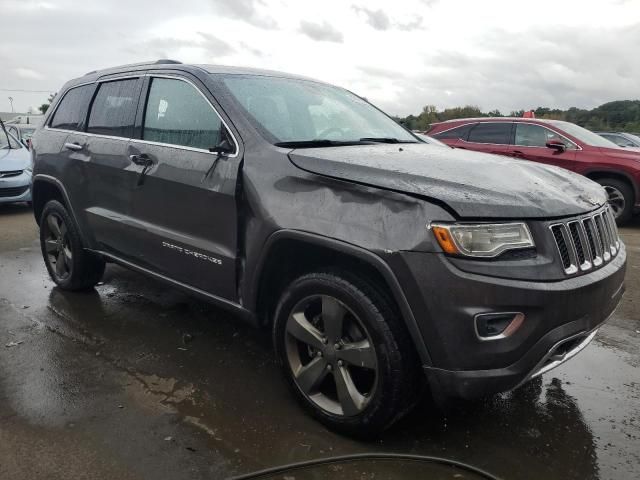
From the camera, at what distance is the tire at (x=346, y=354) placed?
7.75ft

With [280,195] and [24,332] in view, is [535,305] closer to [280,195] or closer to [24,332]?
[280,195]

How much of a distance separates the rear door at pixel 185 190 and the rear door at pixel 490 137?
6.48 metres

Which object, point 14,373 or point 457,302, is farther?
point 14,373

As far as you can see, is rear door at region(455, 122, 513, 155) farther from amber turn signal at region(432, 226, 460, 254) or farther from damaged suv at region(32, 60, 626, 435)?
amber turn signal at region(432, 226, 460, 254)

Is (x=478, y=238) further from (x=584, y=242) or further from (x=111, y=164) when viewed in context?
(x=111, y=164)

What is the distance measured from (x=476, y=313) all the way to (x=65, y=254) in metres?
3.79

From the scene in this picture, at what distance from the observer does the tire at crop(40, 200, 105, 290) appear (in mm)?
4477

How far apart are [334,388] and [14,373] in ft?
6.58

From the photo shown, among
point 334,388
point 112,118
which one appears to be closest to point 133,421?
point 334,388

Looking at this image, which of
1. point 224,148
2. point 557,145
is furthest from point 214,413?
point 557,145

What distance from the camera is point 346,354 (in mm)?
2525

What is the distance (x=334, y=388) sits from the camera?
278 centimetres

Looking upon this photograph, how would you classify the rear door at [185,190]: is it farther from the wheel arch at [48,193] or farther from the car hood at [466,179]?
the wheel arch at [48,193]

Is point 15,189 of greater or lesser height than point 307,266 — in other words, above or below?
below
